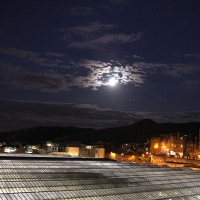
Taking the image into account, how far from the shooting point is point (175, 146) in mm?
91875

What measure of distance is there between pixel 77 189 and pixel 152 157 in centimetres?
5280

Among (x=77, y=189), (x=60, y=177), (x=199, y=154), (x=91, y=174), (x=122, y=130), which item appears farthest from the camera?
(x=122, y=130)

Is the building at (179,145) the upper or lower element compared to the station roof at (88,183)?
upper

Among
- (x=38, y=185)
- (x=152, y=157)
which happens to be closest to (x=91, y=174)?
(x=38, y=185)

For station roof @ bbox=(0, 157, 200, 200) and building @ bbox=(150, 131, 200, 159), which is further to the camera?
building @ bbox=(150, 131, 200, 159)

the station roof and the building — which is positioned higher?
the building

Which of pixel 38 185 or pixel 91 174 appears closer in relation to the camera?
pixel 38 185

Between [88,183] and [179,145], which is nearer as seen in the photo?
[88,183]

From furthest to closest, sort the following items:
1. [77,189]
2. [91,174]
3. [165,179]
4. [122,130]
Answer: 1. [122,130]
2. [165,179]
3. [91,174]
4. [77,189]

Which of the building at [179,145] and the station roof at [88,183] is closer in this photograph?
the station roof at [88,183]

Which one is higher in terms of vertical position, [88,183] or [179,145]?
[179,145]

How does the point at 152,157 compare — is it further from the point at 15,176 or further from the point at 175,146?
the point at 15,176

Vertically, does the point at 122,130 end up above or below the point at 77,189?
above

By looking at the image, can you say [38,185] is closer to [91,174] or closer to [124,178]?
[91,174]
